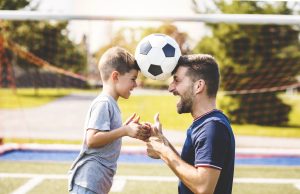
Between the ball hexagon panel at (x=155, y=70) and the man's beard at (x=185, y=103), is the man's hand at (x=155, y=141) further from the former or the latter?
the ball hexagon panel at (x=155, y=70)

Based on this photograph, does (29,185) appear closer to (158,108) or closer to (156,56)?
(156,56)

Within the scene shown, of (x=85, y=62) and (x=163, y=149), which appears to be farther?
(x=85, y=62)

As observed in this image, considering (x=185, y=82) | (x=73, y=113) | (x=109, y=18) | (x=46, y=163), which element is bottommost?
(x=73, y=113)

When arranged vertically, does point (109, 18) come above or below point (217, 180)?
above

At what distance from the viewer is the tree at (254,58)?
46.0 ft

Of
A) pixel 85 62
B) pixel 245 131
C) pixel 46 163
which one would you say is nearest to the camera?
pixel 46 163

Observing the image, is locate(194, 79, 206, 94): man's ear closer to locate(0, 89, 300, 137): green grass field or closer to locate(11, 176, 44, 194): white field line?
locate(11, 176, 44, 194): white field line

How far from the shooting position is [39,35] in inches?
912

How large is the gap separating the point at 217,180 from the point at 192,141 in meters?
0.25

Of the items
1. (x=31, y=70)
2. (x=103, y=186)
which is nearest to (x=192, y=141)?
(x=103, y=186)

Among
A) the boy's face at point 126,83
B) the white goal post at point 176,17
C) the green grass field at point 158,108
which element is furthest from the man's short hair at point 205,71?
the green grass field at point 158,108

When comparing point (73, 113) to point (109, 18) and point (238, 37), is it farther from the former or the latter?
point (109, 18)

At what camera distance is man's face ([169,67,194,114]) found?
268 cm

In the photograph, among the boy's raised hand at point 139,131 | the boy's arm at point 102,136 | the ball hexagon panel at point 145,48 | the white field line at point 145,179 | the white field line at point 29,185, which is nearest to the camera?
the boy's raised hand at point 139,131
